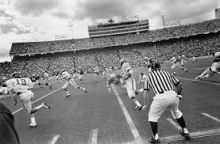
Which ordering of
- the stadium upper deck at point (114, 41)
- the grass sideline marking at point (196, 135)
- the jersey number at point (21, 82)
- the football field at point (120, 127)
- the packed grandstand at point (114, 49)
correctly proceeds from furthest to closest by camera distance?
the stadium upper deck at point (114, 41) → the packed grandstand at point (114, 49) → the jersey number at point (21, 82) → the football field at point (120, 127) → the grass sideline marking at point (196, 135)

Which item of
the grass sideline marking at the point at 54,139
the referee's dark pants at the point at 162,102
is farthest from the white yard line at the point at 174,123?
the grass sideline marking at the point at 54,139

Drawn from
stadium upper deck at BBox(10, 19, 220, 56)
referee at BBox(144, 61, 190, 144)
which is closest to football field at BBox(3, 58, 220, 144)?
referee at BBox(144, 61, 190, 144)

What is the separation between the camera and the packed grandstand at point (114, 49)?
60.2 m

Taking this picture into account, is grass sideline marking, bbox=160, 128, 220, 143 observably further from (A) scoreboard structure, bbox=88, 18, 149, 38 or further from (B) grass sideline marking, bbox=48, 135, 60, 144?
(A) scoreboard structure, bbox=88, 18, 149, 38

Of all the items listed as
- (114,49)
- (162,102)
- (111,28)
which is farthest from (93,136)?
(111,28)

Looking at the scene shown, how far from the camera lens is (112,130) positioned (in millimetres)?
6113

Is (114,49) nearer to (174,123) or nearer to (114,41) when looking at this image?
(114,41)

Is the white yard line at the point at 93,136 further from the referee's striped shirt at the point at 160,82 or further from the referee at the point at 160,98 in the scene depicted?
the referee's striped shirt at the point at 160,82

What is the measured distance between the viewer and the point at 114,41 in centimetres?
6788

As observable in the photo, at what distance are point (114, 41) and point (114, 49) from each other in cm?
269

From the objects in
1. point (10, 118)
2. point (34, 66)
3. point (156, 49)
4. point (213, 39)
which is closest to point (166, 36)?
point (156, 49)

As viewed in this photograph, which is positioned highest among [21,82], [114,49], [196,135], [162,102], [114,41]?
[114,41]

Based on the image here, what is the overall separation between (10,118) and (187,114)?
659 centimetres

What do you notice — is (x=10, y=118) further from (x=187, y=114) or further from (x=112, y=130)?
(x=187, y=114)
